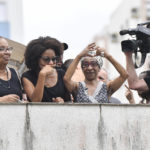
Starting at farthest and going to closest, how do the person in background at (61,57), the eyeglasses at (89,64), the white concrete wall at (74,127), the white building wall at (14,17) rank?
the white building wall at (14,17), the person in background at (61,57), the eyeglasses at (89,64), the white concrete wall at (74,127)

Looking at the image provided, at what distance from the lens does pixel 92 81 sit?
7098 mm

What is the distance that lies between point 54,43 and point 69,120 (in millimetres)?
1043

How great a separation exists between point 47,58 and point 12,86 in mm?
512

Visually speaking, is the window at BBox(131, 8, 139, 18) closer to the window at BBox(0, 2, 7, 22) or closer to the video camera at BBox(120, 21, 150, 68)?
the window at BBox(0, 2, 7, 22)

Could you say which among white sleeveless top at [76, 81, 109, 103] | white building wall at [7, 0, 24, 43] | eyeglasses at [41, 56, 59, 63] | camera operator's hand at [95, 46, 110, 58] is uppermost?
white building wall at [7, 0, 24, 43]

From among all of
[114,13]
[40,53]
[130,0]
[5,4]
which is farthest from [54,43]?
[114,13]

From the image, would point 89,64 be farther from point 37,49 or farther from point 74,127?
point 74,127

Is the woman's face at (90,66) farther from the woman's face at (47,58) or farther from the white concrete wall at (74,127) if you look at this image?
the white concrete wall at (74,127)

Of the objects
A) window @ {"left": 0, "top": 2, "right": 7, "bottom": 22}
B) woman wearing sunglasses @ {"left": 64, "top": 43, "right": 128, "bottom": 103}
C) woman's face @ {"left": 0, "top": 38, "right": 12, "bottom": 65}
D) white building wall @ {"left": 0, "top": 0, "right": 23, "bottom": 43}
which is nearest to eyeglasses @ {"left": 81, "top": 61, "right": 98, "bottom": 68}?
woman wearing sunglasses @ {"left": 64, "top": 43, "right": 128, "bottom": 103}

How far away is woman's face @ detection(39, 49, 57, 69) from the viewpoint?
7.07m

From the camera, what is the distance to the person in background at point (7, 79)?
6.71 m

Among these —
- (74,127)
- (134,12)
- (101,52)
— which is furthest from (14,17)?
(134,12)

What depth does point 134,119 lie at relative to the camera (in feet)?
21.9

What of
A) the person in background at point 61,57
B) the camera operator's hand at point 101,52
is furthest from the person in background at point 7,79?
the camera operator's hand at point 101,52
